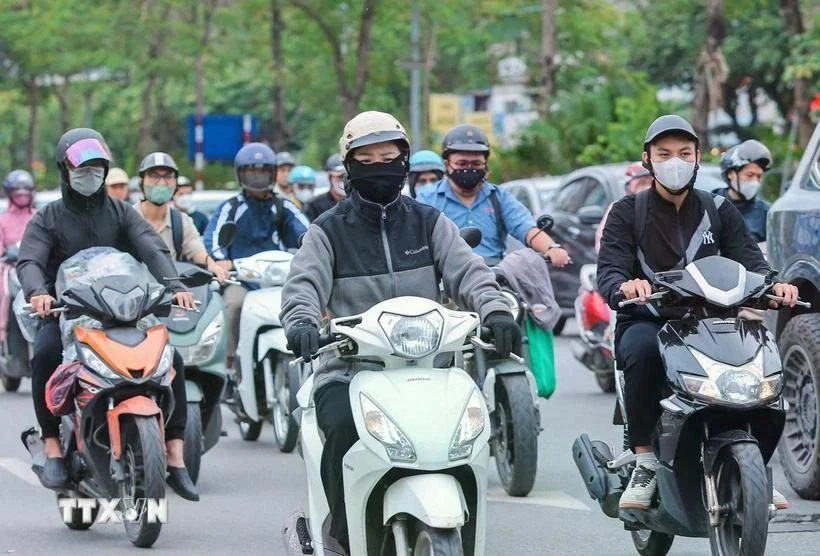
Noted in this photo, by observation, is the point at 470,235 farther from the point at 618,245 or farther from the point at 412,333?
the point at 412,333

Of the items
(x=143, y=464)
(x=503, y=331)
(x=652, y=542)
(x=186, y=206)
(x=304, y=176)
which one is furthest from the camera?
(x=304, y=176)

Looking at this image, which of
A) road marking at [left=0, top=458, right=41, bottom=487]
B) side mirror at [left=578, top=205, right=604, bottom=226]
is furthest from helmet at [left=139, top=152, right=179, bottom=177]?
side mirror at [left=578, top=205, right=604, bottom=226]

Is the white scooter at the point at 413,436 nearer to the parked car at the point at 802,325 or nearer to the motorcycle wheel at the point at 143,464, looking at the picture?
the motorcycle wheel at the point at 143,464

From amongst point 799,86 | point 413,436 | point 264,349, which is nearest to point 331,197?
point 264,349

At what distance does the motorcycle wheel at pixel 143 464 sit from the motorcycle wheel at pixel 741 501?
2.43 meters

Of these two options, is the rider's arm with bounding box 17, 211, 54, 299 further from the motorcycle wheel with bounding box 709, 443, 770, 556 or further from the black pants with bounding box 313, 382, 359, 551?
the motorcycle wheel with bounding box 709, 443, 770, 556

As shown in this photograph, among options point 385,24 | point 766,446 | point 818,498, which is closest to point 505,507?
point 818,498

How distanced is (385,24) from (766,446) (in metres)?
29.5

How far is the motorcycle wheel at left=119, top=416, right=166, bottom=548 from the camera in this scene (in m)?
7.95

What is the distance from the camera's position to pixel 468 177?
1053 cm

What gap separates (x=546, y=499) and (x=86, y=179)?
2.81 metres

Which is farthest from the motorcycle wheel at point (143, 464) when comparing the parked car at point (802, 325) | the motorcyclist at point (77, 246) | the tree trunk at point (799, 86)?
the tree trunk at point (799, 86)

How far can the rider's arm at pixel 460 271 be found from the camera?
652 centimetres

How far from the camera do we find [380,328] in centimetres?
591
